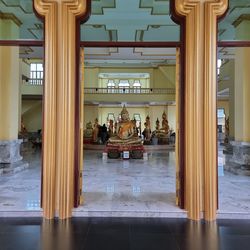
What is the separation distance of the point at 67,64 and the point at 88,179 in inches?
112

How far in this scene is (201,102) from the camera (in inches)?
143

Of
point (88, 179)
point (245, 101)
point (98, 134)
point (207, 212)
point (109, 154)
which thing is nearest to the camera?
point (207, 212)

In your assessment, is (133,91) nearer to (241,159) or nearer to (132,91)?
(132,91)

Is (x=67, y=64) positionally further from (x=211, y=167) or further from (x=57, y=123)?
(x=211, y=167)

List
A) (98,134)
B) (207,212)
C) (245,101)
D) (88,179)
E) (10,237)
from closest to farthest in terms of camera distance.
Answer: (10,237) → (207,212) → (88,179) → (245,101) → (98,134)

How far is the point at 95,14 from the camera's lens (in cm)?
613

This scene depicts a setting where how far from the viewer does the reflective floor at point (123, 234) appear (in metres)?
2.74

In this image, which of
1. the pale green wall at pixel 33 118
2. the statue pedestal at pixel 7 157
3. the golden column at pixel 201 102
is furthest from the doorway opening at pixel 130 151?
the pale green wall at pixel 33 118

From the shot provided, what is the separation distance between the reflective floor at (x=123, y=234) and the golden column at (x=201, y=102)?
14.5 inches

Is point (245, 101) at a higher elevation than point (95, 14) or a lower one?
lower

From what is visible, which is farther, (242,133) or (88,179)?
(242,133)

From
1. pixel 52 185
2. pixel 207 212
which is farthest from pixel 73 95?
pixel 207 212

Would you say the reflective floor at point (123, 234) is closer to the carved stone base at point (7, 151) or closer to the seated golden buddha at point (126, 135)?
the carved stone base at point (7, 151)

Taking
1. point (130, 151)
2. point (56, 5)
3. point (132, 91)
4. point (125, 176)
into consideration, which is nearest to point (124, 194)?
point (125, 176)
